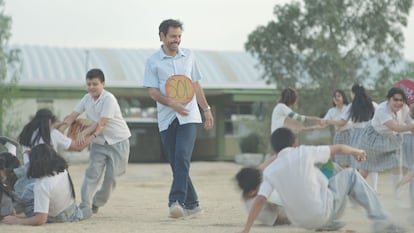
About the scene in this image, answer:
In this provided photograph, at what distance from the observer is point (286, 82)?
69.3 ft

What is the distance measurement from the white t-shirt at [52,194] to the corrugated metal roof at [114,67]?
18009mm

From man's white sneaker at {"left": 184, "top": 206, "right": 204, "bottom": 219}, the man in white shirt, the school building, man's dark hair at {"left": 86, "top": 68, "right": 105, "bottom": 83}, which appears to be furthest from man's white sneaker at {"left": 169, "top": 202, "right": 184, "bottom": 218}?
the school building

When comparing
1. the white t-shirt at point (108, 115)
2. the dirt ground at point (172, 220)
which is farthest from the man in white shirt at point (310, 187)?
the white t-shirt at point (108, 115)

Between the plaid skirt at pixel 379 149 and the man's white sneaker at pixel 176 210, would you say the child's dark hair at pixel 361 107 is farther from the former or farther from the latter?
the man's white sneaker at pixel 176 210

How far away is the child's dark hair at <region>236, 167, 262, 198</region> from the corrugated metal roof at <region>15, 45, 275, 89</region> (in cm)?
1863

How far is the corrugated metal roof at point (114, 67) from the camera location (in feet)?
86.6

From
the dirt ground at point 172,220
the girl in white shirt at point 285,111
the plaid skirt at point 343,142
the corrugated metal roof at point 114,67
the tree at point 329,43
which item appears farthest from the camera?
the corrugated metal roof at point 114,67

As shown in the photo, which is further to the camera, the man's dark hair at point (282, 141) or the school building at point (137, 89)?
the school building at point (137, 89)

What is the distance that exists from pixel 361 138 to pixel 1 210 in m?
3.79

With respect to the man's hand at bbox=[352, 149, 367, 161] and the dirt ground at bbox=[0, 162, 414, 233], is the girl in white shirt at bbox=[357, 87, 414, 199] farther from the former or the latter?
the man's hand at bbox=[352, 149, 367, 161]

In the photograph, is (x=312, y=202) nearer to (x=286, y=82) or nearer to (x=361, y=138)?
(x=361, y=138)

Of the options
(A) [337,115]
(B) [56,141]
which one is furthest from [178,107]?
(A) [337,115]

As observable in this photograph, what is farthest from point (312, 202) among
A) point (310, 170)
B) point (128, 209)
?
point (128, 209)

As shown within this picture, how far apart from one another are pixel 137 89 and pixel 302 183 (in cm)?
2071
